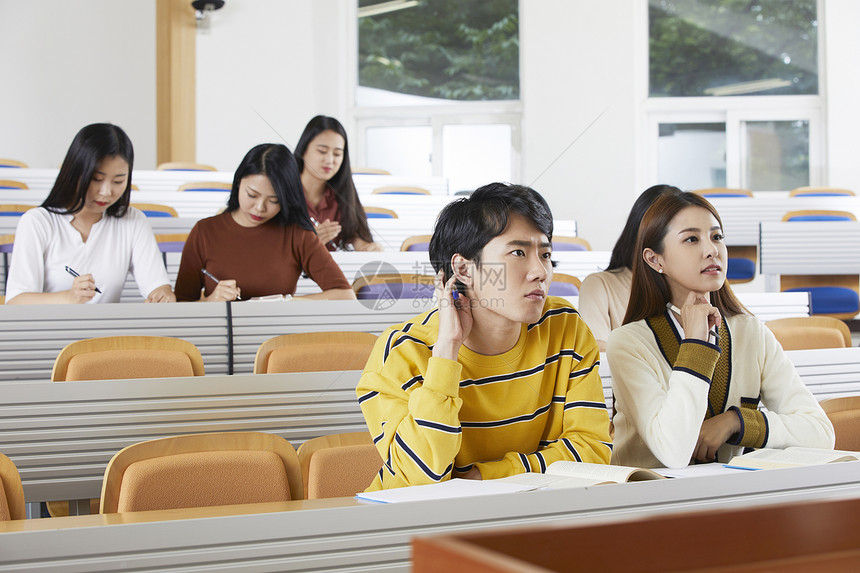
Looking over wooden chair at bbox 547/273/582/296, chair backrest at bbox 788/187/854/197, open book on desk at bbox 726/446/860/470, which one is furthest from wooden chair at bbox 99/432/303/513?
chair backrest at bbox 788/187/854/197

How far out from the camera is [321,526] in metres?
0.95

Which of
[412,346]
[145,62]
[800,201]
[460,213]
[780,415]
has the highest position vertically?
[145,62]

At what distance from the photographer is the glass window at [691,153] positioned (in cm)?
844

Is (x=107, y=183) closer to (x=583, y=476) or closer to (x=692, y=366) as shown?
(x=692, y=366)

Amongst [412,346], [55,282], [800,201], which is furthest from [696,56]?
[412,346]

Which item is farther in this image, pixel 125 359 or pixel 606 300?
pixel 606 300

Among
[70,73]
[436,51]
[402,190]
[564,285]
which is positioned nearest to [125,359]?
[564,285]

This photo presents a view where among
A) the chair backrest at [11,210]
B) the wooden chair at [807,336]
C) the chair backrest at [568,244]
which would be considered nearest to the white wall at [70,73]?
the chair backrest at [11,210]

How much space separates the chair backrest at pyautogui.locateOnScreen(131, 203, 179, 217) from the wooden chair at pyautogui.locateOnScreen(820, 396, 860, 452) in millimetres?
3816

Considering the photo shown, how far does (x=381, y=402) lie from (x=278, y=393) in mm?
734

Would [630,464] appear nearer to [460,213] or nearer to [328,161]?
[460,213]

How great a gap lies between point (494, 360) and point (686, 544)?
3.46 ft

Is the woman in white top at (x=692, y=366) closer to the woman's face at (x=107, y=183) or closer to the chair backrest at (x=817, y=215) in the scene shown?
the woman's face at (x=107, y=183)

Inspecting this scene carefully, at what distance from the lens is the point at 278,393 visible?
213 cm
